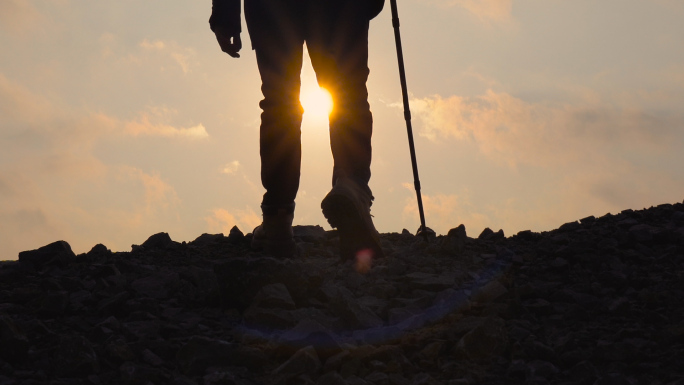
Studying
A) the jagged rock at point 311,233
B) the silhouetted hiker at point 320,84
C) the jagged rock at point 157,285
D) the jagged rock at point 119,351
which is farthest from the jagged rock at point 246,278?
the jagged rock at point 311,233

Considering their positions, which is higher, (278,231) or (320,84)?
(320,84)

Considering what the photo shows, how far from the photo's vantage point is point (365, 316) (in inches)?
193

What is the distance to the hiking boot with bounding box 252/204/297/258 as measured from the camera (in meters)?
6.83

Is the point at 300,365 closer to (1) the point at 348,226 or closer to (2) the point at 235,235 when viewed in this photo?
(1) the point at 348,226

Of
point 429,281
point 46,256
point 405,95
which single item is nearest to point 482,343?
point 429,281

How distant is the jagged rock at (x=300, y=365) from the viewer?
409 cm

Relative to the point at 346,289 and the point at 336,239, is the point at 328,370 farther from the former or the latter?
the point at 336,239

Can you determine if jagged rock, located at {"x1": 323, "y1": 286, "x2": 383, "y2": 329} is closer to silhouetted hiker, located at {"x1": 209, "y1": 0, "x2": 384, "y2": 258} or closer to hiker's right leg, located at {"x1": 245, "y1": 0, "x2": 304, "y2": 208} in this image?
silhouetted hiker, located at {"x1": 209, "y1": 0, "x2": 384, "y2": 258}

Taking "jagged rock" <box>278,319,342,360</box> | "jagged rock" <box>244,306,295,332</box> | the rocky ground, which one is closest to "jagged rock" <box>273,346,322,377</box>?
the rocky ground

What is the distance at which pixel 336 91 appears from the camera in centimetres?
628

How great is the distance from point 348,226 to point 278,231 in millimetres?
956

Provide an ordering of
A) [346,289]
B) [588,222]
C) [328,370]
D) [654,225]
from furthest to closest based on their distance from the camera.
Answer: [588,222] → [654,225] → [346,289] → [328,370]

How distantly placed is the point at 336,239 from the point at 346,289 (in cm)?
261

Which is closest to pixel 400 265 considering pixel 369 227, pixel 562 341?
pixel 369 227
